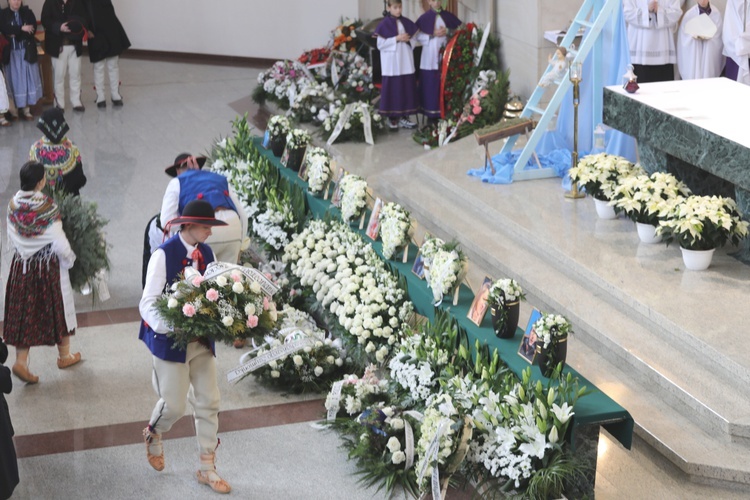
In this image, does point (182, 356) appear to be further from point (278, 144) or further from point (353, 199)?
point (278, 144)

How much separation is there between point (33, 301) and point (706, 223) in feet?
14.3

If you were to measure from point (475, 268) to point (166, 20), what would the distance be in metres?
11.7

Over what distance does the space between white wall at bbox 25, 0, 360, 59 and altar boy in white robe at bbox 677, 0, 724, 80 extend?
7.57 metres

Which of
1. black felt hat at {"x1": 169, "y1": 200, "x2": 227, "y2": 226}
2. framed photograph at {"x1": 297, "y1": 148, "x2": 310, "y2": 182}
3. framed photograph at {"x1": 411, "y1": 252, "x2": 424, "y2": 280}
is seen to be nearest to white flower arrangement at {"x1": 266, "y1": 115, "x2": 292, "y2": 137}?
framed photograph at {"x1": 297, "y1": 148, "x2": 310, "y2": 182}

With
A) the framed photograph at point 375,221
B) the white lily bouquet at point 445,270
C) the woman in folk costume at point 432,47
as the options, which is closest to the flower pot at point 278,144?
the framed photograph at point 375,221

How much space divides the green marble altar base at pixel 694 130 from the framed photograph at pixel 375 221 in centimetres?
207

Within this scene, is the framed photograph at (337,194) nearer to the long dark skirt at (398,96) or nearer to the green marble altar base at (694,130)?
the green marble altar base at (694,130)

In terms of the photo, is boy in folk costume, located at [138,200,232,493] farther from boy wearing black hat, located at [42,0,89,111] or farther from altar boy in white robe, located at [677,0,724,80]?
boy wearing black hat, located at [42,0,89,111]

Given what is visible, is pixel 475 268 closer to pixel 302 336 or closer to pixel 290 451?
pixel 302 336

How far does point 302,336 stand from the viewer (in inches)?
259

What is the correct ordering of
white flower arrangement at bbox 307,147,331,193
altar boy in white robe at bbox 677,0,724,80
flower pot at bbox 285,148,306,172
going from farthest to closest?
altar boy in white robe at bbox 677,0,724,80, flower pot at bbox 285,148,306,172, white flower arrangement at bbox 307,147,331,193

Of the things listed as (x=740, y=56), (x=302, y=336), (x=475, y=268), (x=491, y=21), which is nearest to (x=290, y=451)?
(x=302, y=336)

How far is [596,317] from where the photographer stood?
6.43 m

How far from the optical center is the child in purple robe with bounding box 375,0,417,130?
11266 millimetres
